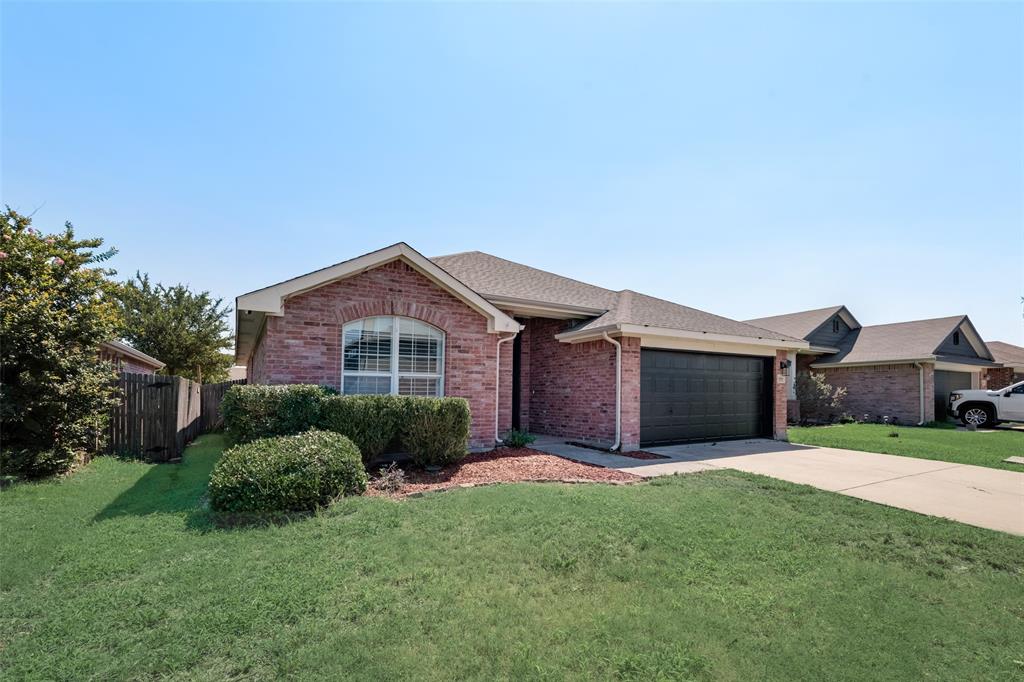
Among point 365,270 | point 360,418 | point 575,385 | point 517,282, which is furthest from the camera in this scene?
point 517,282

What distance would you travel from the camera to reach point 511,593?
12.0 ft

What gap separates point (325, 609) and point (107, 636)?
1344mm

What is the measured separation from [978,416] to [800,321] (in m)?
8.17

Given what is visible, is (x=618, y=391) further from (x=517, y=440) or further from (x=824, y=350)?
(x=824, y=350)

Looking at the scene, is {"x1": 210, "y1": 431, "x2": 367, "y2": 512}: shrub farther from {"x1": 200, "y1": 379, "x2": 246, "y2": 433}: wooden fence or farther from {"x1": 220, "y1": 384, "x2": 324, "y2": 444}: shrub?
{"x1": 200, "y1": 379, "x2": 246, "y2": 433}: wooden fence

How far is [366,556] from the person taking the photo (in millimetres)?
4273

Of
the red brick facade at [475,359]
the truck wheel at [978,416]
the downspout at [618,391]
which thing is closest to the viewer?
the red brick facade at [475,359]

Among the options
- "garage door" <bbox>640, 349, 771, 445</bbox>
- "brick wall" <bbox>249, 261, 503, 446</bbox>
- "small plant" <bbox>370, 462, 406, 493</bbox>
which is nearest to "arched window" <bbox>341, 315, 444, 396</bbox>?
"brick wall" <bbox>249, 261, 503, 446</bbox>

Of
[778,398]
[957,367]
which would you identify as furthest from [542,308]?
[957,367]

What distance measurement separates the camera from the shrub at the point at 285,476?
5438 mm

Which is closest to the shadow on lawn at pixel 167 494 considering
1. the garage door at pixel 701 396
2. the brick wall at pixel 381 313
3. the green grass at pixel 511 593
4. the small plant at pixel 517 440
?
the green grass at pixel 511 593

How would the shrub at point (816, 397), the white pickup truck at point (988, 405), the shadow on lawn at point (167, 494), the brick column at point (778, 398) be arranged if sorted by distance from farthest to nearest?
the shrub at point (816, 397) < the white pickup truck at point (988, 405) < the brick column at point (778, 398) < the shadow on lawn at point (167, 494)

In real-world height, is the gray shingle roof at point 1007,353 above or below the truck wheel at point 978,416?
above

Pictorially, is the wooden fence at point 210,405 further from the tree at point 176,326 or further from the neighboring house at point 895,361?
the neighboring house at point 895,361
